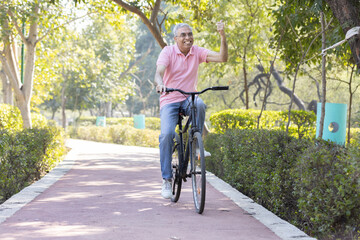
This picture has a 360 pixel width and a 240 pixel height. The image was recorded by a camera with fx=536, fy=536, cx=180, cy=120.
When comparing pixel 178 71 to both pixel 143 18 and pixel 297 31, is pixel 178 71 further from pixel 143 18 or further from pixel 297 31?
pixel 143 18

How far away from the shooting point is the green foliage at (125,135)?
84.7ft

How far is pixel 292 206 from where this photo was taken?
244 inches

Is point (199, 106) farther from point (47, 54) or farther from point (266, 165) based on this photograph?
point (47, 54)

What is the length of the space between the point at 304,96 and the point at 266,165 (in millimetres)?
31472

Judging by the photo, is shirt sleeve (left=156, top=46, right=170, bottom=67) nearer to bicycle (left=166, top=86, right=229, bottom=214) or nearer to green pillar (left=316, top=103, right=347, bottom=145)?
bicycle (left=166, top=86, right=229, bottom=214)

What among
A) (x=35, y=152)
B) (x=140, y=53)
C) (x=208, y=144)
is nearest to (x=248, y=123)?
(x=208, y=144)

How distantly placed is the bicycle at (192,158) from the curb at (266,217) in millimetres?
574

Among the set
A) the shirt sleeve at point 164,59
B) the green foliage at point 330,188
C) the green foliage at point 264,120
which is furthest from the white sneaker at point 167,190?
the green foliage at point 264,120

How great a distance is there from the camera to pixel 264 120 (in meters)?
16.5

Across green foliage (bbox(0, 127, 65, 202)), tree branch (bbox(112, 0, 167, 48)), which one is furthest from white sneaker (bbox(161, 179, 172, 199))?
tree branch (bbox(112, 0, 167, 48))

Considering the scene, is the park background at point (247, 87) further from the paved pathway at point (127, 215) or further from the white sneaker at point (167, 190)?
the white sneaker at point (167, 190)

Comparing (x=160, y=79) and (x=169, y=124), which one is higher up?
(x=160, y=79)

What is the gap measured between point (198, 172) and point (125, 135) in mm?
21602

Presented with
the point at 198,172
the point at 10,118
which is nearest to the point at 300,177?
the point at 198,172
